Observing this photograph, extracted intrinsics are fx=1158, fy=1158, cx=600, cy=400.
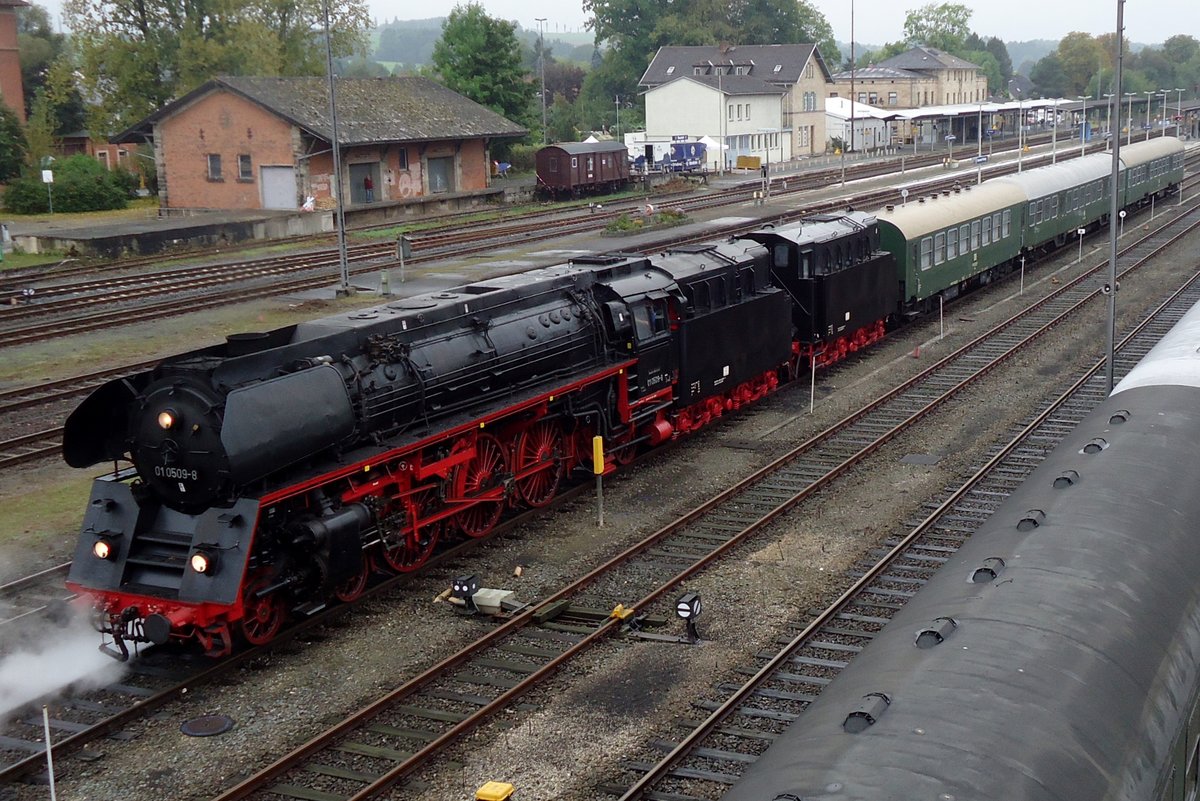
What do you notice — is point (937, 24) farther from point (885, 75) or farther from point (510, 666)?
point (510, 666)

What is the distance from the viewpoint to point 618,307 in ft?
61.4

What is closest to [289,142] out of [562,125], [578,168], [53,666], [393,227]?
[393,227]

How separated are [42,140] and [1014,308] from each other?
52788 mm

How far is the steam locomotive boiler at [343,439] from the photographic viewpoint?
12133mm

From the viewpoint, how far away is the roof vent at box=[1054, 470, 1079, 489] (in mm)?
9938

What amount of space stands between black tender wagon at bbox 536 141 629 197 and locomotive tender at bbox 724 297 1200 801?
175 ft

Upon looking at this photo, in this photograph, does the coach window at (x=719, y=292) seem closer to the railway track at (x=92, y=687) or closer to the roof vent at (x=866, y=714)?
the railway track at (x=92, y=687)

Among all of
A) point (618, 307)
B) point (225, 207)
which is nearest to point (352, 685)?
point (618, 307)

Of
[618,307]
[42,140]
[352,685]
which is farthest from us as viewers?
[42,140]

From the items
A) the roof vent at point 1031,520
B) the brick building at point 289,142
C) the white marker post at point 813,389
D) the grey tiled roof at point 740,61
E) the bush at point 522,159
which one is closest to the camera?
the roof vent at point 1031,520

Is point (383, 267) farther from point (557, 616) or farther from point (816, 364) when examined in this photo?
point (557, 616)

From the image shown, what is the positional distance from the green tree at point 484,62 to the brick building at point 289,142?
44.7 ft

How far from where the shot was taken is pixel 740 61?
95.4m

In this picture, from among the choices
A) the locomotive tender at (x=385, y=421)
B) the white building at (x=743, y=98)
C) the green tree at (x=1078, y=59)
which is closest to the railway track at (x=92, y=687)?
the locomotive tender at (x=385, y=421)
